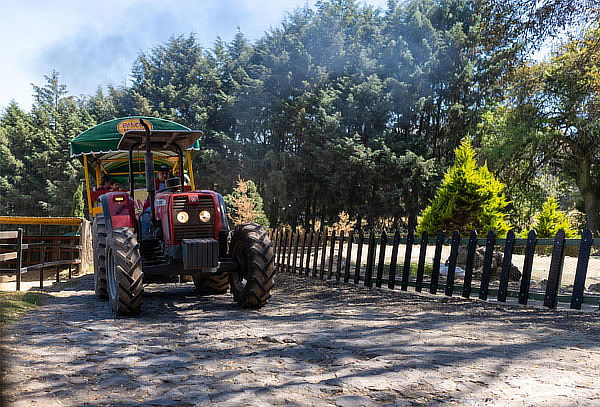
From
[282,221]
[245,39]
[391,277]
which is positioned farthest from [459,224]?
[245,39]

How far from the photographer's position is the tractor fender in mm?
7117

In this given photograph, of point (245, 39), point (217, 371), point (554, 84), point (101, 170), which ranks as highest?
point (245, 39)

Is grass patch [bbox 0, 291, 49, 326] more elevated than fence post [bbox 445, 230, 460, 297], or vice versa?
fence post [bbox 445, 230, 460, 297]

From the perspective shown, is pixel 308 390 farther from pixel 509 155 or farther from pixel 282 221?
pixel 282 221

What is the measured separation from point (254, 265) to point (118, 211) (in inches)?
84.3

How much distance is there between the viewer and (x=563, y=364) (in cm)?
393

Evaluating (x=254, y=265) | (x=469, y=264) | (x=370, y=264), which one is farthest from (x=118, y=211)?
(x=469, y=264)

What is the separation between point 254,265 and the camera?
6469 mm

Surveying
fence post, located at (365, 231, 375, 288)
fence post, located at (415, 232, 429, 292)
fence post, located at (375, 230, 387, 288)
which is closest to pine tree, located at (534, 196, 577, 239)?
fence post, located at (365, 231, 375, 288)

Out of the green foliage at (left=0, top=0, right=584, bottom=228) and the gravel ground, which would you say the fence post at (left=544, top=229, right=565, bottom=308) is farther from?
the green foliage at (left=0, top=0, right=584, bottom=228)

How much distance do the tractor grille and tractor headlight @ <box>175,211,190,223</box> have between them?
0.03 m

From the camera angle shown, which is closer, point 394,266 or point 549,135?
point 394,266

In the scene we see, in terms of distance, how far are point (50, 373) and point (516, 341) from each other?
3786mm

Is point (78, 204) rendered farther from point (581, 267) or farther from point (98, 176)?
point (581, 267)
